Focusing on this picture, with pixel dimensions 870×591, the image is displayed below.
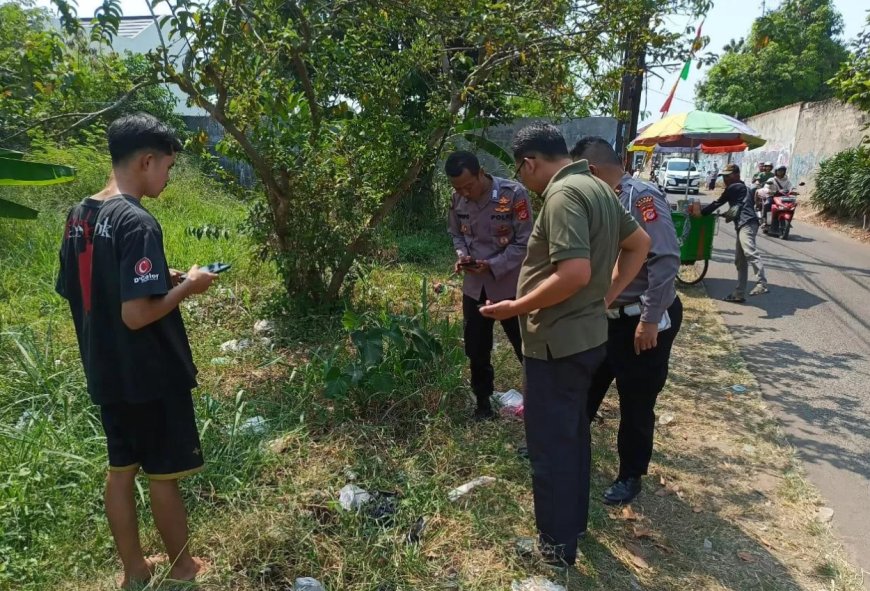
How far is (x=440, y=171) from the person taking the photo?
1010 centimetres

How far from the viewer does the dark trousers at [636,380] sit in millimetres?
2846

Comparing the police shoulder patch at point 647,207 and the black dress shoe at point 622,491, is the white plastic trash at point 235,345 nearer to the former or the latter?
the black dress shoe at point 622,491

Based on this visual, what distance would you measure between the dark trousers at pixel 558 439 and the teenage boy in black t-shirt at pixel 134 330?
4.40ft

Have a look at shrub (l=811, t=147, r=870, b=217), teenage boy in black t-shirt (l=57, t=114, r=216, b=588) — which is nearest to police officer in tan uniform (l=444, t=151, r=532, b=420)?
teenage boy in black t-shirt (l=57, t=114, r=216, b=588)

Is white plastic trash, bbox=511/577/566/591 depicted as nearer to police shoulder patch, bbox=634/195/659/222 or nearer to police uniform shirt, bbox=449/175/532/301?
police uniform shirt, bbox=449/175/532/301

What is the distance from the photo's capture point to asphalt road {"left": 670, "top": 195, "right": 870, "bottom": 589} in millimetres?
3361

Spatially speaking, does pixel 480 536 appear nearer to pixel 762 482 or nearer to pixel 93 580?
pixel 93 580

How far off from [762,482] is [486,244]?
6.95 ft

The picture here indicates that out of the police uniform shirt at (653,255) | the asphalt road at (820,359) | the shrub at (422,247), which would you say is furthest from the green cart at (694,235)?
the police uniform shirt at (653,255)

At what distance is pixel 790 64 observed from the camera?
105 ft

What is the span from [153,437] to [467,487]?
1503mm

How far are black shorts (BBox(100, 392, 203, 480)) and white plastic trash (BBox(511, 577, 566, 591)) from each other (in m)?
1.35

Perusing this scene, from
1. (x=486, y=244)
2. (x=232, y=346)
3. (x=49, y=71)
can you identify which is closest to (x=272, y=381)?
(x=232, y=346)

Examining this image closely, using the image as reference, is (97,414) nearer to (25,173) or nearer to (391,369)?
(25,173)
